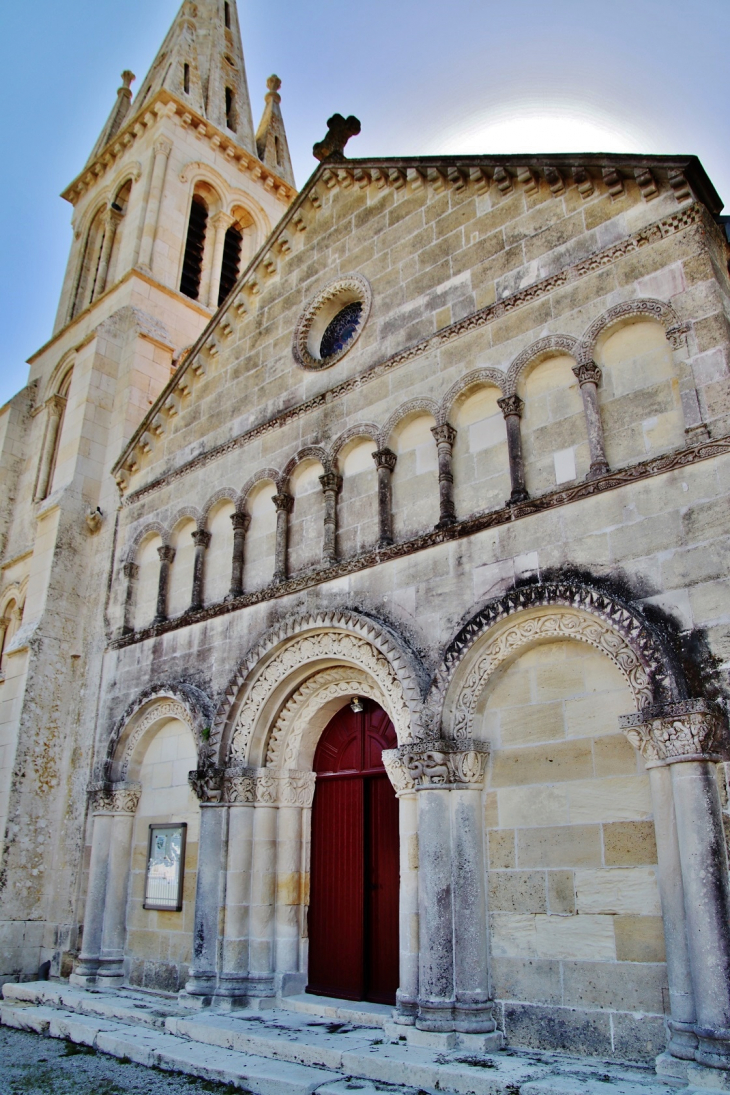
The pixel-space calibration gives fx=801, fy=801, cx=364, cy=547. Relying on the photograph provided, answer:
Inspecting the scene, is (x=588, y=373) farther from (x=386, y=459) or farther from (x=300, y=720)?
(x=300, y=720)

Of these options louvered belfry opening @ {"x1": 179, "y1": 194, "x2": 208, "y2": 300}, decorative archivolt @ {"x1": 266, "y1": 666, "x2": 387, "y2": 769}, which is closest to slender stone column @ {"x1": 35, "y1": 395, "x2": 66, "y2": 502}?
louvered belfry opening @ {"x1": 179, "y1": 194, "x2": 208, "y2": 300}

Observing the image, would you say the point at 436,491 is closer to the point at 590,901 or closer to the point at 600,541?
the point at 600,541

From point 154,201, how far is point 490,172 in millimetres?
11657

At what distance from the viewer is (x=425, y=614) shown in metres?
8.27

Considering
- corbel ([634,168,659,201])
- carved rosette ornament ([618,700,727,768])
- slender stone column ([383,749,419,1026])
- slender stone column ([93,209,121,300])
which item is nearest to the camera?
carved rosette ornament ([618,700,727,768])

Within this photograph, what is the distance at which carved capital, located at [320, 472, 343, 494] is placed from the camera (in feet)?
32.7

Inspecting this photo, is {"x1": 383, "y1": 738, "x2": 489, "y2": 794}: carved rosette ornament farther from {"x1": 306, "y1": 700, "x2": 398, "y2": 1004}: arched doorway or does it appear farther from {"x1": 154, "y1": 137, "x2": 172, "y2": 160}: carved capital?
{"x1": 154, "y1": 137, "x2": 172, "y2": 160}: carved capital

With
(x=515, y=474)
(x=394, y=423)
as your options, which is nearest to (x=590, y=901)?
(x=515, y=474)

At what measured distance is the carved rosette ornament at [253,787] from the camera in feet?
31.7

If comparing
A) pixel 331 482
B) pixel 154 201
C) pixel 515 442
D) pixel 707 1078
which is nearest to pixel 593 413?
pixel 515 442

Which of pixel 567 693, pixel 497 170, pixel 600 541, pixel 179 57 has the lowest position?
pixel 567 693

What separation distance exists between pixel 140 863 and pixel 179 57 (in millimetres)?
20863

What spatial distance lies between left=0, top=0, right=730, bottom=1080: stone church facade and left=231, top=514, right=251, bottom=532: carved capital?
0.04m

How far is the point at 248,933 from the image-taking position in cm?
930
